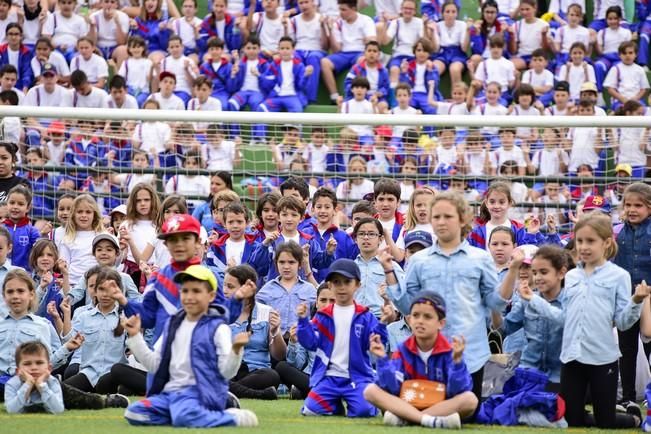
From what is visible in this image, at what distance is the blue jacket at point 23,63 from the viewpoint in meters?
19.4

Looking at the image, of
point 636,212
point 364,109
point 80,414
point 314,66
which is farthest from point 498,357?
point 314,66

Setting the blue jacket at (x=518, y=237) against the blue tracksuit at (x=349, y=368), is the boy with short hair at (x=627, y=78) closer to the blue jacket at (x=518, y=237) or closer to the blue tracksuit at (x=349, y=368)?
the blue jacket at (x=518, y=237)

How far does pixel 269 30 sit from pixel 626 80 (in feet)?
17.5

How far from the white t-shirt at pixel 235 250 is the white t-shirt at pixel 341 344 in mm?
2534

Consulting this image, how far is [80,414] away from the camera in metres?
9.98

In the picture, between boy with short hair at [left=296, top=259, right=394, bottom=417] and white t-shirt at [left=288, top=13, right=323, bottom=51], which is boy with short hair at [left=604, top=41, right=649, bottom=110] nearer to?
white t-shirt at [left=288, top=13, right=323, bottom=51]

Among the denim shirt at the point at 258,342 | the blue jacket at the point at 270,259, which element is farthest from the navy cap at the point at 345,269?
the blue jacket at the point at 270,259

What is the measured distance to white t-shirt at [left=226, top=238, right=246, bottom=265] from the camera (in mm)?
12758

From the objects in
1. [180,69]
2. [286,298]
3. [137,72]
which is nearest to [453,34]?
[180,69]

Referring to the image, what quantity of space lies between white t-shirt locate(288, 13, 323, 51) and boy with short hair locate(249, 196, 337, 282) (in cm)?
784

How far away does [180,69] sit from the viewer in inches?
768

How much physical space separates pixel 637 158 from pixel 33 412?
811cm

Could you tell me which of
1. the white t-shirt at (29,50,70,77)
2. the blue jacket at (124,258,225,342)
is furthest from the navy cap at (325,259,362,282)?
the white t-shirt at (29,50,70,77)

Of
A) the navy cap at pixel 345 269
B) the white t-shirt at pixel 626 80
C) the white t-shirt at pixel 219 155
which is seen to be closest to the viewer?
the navy cap at pixel 345 269
